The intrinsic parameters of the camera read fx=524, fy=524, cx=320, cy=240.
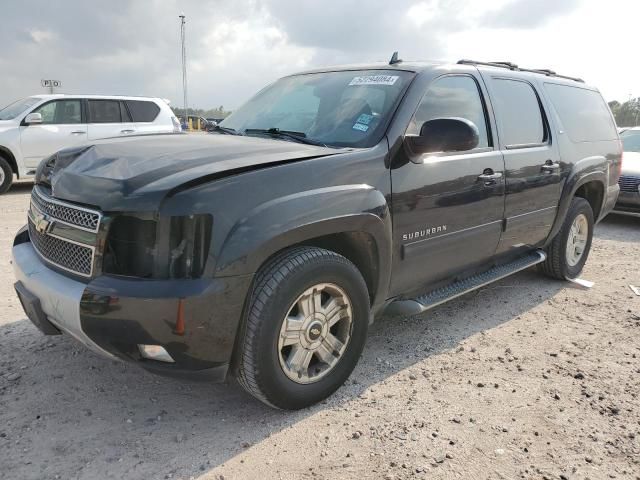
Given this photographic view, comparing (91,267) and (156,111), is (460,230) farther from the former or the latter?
(156,111)

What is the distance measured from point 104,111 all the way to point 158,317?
951cm

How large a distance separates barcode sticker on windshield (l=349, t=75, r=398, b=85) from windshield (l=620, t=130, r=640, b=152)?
845cm

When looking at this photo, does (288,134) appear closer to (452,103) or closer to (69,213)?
(452,103)

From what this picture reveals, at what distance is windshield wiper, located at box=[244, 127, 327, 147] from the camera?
3.09m

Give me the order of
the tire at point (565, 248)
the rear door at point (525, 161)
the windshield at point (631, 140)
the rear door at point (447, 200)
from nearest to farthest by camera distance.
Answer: the rear door at point (447, 200)
the rear door at point (525, 161)
the tire at point (565, 248)
the windshield at point (631, 140)

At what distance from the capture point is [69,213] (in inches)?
97.4

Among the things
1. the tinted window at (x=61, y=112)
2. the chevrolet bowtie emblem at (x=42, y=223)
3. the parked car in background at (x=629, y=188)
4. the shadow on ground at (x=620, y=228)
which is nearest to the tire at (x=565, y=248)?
the shadow on ground at (x=620, y=228)

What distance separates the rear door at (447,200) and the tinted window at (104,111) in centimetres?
872

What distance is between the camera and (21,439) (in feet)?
8.00

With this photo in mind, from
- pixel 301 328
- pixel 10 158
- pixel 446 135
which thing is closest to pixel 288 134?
pixel 446 135

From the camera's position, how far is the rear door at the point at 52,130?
32.0 feet

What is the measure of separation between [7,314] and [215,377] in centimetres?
225

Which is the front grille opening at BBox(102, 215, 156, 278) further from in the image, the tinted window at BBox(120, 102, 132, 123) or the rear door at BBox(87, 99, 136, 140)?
the tinted window at BBox(120, 102, 132, 123)

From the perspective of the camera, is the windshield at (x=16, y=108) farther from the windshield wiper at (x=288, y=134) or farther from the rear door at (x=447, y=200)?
the rear door at (x=447, y=200)
